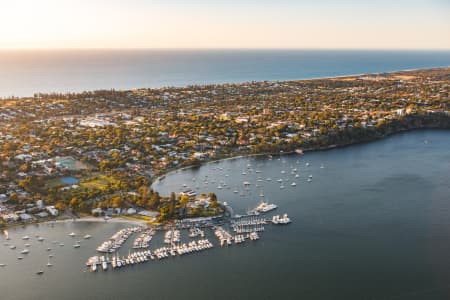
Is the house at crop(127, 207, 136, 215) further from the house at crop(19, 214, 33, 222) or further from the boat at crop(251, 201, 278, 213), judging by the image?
the boat at crop(251, 201, 278, 213)

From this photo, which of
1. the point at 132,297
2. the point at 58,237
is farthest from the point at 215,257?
the point at 58,237

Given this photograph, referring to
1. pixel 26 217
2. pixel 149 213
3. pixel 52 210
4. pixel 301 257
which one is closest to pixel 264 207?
pixel 301 257

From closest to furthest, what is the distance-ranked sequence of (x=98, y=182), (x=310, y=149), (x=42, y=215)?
(x=42, y=215), (x=98, y=182), (x=310, y=149)

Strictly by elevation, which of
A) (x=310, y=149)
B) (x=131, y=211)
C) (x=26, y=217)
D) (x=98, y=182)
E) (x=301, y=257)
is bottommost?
(x=301, y=257)

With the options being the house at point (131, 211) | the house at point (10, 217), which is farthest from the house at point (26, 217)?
the house at point (131, 211)

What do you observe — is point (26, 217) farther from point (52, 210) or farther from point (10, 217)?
point (52, 210)

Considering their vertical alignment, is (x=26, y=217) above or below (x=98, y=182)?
below

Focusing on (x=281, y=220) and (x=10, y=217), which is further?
(x=281, y=220)

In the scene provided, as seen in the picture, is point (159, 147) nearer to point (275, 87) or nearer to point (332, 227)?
point (332, 227)
